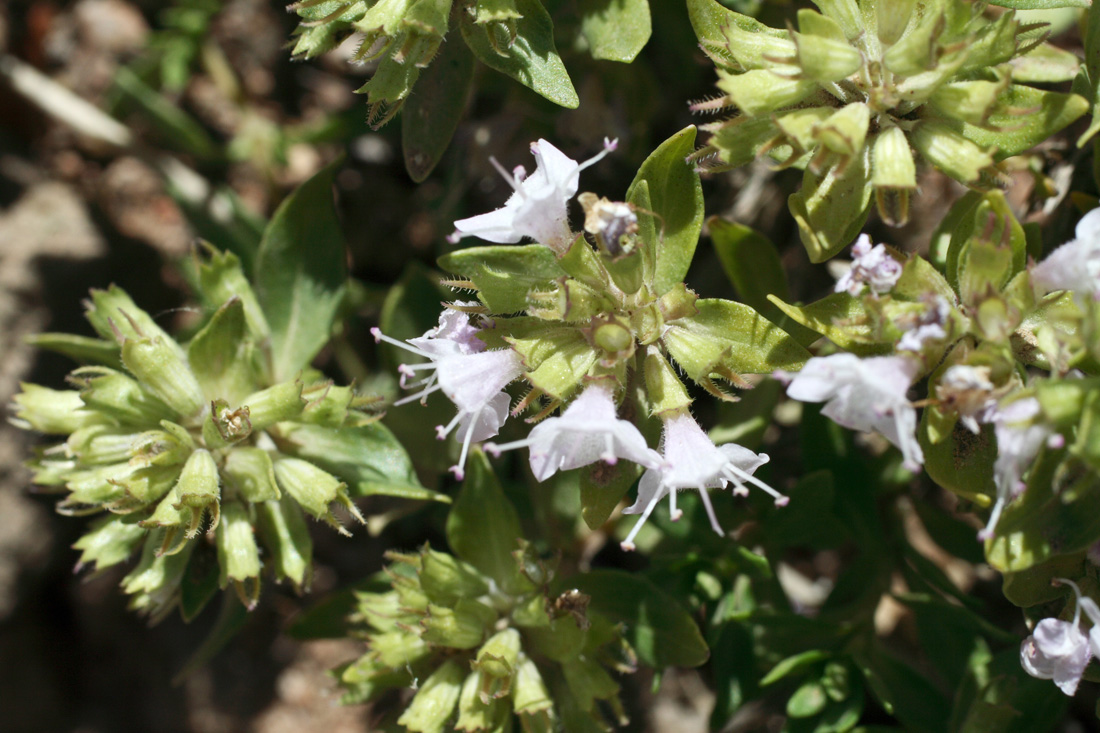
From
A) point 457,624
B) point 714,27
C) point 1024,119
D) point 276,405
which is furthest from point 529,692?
point 1024,119

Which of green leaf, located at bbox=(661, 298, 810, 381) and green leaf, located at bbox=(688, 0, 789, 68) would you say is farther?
green leaf, located at bbox=(688, 0, 789, 68)

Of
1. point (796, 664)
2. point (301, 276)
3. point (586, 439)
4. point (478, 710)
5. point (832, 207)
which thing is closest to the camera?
point (586, 439)

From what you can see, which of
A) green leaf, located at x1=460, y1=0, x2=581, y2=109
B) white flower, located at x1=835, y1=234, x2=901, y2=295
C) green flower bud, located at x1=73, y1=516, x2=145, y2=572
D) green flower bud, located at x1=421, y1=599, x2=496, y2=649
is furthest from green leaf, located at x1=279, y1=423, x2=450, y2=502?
white flower, located at x1=835, y1=234, x2=901, y2=295

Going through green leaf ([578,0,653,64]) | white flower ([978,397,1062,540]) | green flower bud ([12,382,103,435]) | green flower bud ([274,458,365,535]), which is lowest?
white flower ([978,397,1062,540])

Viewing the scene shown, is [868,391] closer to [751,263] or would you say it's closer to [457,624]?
[751,263]

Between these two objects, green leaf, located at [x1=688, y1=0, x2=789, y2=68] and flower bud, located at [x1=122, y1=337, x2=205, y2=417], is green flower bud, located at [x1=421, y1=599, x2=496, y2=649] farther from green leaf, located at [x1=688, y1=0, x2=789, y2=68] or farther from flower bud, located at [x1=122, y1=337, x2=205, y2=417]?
green leaf, located at [x1=688, y1=0, x2=789, y2=68]

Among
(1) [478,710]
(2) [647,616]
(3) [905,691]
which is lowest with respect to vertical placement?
(3) [905,691]

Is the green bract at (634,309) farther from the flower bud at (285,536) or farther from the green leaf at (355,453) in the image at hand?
the flower bud at (285,536)
